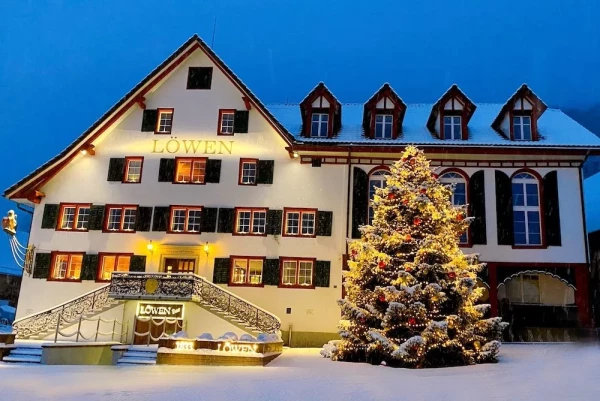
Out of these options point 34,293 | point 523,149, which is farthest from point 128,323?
point 523,149

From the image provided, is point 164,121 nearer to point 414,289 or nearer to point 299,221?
point 299,221

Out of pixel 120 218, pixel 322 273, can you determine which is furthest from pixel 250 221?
pixel 120 218

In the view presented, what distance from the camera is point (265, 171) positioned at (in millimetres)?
25562

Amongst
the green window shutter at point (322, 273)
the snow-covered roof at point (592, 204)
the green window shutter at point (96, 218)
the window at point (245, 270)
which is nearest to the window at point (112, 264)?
the green window shutter at point (96, 218)

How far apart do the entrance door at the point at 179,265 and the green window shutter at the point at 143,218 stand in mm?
1984

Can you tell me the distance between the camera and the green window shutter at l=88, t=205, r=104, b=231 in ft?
83.5

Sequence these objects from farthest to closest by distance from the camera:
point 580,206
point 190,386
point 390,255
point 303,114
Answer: point 303,114, point 580,206, point 390,255, point 190,386

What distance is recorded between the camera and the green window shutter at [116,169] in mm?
26062

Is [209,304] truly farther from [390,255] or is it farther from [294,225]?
[390,255]

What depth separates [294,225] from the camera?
24984mm

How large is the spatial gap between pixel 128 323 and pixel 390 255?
12603 millimetres

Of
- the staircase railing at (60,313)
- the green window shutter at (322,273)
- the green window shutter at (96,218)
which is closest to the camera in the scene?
the staircase railing at (60,313)

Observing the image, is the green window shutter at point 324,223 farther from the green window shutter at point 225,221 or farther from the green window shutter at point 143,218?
the green window shutter at point 143,218

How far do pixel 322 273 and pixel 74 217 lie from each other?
12584 millimetres
